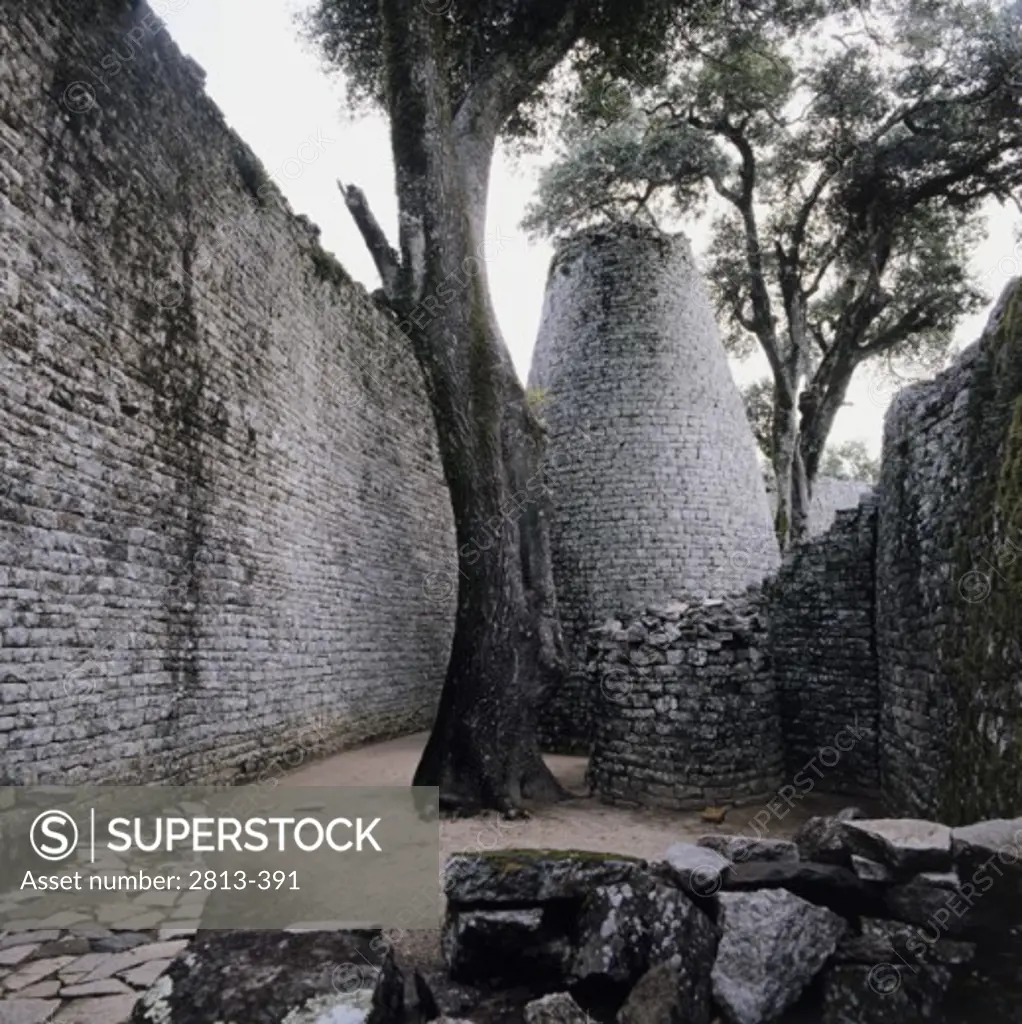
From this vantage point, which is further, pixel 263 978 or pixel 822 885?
pixel 822 885

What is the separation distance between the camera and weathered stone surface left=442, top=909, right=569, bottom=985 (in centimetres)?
289

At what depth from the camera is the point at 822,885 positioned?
9.12ft

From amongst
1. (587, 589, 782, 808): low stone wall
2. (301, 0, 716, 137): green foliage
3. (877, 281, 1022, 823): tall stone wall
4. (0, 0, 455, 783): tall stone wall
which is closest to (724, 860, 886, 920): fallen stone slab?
(877, 281, 1022, 823): tall stone wall

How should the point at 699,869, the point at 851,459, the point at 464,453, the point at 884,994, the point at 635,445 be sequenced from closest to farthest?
1. the point at 884,994
2. the point at 699,869
3. the point at 464,453
4. the point at 635,445
5. the point at 851,459

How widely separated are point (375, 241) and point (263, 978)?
660 centimetres

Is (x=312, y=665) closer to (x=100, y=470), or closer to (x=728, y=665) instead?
(x=100, y=470)

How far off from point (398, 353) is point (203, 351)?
611cm

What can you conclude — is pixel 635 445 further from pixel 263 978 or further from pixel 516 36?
pixel 263 978

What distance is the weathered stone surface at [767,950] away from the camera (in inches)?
99.1

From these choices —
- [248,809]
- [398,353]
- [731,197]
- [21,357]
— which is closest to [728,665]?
[248,809]

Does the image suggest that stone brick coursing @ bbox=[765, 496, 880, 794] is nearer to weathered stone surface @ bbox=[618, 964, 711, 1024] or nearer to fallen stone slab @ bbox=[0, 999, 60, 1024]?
weathered stone surface @ bbox=[618, 964, 711, 1024]

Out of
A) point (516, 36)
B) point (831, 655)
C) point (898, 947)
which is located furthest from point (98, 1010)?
point (516, 36)

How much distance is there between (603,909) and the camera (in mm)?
2852

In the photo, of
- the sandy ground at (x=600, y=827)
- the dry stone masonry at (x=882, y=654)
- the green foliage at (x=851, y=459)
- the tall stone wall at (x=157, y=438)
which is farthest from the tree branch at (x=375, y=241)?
the green foliage at (x=851, y=459)
